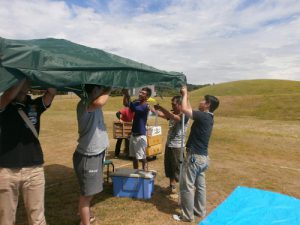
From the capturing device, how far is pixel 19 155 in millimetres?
3658

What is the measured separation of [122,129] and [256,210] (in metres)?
5.52

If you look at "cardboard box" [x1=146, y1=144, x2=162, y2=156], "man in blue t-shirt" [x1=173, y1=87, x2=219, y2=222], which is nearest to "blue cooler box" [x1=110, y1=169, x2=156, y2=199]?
"man in blue t-shirt" [x1=173, y1=87, x2=219, y2=222]

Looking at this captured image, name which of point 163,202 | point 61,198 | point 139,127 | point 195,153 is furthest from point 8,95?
point 163,202

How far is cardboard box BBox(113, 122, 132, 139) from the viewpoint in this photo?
10359 millimetres

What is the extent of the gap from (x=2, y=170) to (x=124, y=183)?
3.13 m

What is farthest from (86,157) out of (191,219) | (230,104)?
(230,104)

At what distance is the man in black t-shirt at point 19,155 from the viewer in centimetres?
362

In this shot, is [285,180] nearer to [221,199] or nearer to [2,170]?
[221,199]

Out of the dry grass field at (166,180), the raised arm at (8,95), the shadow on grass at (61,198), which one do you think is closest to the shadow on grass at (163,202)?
the dry grass field at (166,180)

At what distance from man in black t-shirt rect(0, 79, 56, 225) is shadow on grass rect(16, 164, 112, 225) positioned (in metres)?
1.58

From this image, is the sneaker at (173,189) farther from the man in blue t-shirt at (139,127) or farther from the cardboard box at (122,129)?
the cardboard box at (122,129)

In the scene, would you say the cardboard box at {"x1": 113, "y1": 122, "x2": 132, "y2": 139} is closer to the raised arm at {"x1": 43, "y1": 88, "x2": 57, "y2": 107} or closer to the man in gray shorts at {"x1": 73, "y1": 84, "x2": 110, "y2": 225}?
the man in gray shorts at {"x1": 73, "y1": 84, "x2": 110, "y2": 225}

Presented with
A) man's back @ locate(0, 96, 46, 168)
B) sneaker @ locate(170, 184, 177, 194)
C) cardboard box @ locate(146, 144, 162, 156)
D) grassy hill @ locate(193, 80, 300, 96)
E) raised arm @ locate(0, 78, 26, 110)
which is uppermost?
grassy hill @ locate(193, 80, 300, 96)

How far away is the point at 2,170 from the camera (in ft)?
11.8
